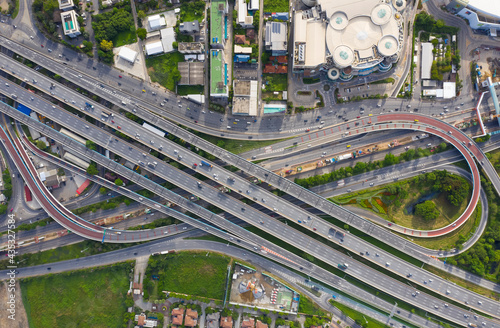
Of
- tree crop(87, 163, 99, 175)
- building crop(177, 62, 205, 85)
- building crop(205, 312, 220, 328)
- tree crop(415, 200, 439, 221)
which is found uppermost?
building crop(177, 62, 205, 85)

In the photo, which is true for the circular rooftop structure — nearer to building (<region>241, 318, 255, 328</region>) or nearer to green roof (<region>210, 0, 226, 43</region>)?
green roof (<region>210, 0, 226, 43</region>)

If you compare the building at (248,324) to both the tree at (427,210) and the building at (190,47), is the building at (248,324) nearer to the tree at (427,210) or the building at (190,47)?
the tree at (427,210)

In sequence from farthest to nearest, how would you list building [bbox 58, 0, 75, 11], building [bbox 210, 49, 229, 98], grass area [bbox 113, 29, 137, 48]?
1. grass area [bbox 113, 29, 137, 48]
2. building [bbox 58, 0, 75, 11]
3. building [bbox 210, 49, 229, 98]

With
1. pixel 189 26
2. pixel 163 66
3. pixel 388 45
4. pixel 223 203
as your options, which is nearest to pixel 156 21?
pixel 189 26

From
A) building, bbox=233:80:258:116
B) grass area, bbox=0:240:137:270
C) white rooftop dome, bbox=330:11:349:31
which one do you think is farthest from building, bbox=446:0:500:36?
grass area, bbox=0:240:137:270

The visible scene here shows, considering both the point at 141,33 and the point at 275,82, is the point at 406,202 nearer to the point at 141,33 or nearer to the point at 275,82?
the point at 275,82

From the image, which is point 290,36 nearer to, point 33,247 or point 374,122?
point 374,122
